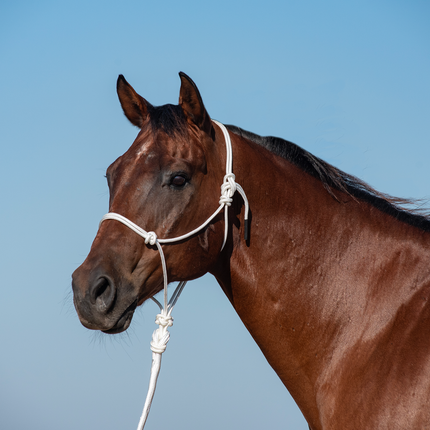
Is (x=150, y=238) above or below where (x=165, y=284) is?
above

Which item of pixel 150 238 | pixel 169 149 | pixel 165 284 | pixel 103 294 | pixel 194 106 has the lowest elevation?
pixel 103 294

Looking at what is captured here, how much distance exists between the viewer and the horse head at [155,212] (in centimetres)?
278

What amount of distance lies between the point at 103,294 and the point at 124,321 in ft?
0.80

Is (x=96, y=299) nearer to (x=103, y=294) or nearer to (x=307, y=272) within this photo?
(x=103, y=294)

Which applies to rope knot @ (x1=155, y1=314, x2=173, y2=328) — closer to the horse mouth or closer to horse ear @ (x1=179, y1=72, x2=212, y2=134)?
the horse mouth

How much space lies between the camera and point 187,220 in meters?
3.04

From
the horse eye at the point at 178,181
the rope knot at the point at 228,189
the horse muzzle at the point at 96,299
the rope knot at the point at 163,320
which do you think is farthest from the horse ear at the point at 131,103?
the rope knot at the point at 163,320

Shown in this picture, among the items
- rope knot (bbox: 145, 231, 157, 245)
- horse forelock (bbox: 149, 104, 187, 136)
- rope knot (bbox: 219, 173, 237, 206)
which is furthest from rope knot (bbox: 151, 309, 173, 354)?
horse forelock (bbox: 149, 104, 187, 136)

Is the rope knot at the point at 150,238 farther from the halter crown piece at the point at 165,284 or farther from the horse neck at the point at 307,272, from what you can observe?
the horse neck at the point at 307,272

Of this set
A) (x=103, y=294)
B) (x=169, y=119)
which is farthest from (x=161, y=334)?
(x=169, y=119)

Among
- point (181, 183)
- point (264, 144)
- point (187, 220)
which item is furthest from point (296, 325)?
point (264, 144)

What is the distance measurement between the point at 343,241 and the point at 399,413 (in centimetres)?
111

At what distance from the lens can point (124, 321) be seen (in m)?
2.89

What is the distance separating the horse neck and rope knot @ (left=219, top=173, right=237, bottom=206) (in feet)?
0.42
